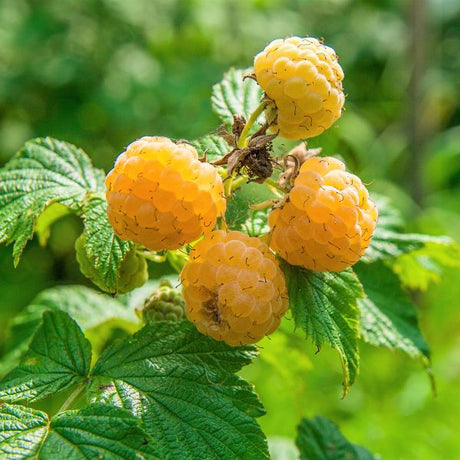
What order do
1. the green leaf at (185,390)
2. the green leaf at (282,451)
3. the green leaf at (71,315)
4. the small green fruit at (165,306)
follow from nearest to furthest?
the green leaf at (185,390)
the small green fruit at (165,306)
the green leaf at (71,315)
the green leaf at (282,451)

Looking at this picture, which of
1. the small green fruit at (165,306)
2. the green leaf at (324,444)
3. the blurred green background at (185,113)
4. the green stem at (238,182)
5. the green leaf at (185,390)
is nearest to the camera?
the green leaf at (185,390)

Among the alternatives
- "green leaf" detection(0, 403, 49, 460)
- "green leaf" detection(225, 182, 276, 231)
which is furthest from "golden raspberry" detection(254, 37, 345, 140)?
"green leaf" detection(0, 403, 49, 460)

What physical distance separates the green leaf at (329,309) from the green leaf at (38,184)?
40cm

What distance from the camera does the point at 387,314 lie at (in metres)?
1.41

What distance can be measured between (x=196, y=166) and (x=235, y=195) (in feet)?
0.82

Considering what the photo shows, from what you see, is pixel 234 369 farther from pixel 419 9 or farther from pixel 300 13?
pixel 300 13

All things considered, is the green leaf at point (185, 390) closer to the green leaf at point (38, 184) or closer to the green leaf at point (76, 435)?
the green leaf at point (76, 435)

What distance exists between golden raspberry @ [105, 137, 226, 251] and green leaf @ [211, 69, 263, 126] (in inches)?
13.7

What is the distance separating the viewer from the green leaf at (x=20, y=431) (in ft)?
3.18

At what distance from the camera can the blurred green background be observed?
320 cm

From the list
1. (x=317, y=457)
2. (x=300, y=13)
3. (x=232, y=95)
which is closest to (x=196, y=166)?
(x=232, y=95)

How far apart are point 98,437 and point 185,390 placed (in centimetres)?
17

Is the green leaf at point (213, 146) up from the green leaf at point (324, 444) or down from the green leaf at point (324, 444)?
up

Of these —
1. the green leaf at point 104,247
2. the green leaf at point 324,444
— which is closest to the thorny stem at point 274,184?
the green leaf at point 104,247
